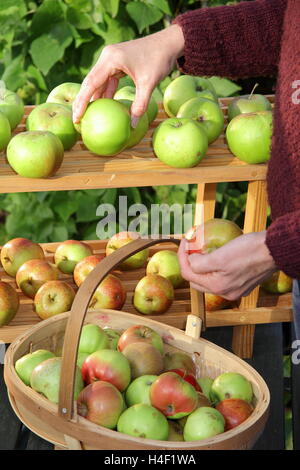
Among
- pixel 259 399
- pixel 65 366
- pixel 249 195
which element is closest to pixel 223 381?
pixel 259 399

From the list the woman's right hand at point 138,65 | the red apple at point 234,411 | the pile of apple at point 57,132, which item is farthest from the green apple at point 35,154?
the red apple at point 234,411

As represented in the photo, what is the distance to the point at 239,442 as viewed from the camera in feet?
5.42

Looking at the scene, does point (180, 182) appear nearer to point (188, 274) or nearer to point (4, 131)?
point (188, 274)

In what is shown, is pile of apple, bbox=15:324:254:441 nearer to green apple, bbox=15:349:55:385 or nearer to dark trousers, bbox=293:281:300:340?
green apple, bbox=15:349:55:385

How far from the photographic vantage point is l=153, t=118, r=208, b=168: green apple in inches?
81.2

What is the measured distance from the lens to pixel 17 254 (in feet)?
8.34

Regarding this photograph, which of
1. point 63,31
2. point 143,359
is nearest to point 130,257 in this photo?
point 143,359

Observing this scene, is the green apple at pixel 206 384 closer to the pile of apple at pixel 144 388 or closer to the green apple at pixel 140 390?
the pile of apple at pixel 144 388

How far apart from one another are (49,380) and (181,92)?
1.02m

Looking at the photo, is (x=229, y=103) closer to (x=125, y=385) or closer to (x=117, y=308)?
(x=117, y=308)

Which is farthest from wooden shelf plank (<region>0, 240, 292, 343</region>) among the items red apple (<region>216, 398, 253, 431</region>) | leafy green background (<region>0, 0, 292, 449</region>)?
leafy green background (<region>0, 0, 292, 449</region>)

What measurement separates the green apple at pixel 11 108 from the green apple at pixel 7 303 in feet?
1.51

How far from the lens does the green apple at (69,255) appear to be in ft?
8.41

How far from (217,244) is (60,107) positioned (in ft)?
1.98
